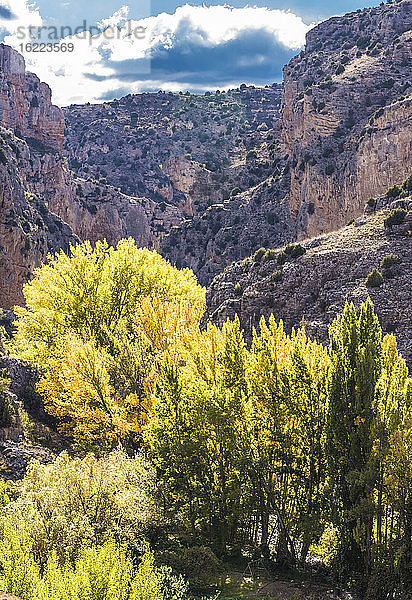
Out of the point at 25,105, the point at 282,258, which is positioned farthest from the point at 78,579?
the point at 25,105

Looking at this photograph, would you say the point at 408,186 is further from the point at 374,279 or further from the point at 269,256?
the point at 269,256

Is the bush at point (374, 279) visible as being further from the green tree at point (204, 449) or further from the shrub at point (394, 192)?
the green tree at point (204, 449)

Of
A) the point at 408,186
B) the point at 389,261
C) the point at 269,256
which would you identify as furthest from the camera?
the point at 269,256

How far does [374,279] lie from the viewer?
95.3ft

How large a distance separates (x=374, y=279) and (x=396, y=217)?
5208 millimetres

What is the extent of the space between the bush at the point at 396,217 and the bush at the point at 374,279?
4.32m

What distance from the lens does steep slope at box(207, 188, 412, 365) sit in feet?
92.4

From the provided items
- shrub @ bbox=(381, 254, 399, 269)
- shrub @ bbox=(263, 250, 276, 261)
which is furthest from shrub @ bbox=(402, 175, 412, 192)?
shrub @ bbox=(263, 250, 276, 261)

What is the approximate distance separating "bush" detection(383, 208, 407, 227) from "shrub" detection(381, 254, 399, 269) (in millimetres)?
3020

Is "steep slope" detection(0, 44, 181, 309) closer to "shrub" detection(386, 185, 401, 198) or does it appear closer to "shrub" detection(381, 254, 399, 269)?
"shrub" detection(386, 185, 401, 198)

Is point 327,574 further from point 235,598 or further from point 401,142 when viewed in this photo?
point 401,142

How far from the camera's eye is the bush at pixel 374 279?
2900 centimetres

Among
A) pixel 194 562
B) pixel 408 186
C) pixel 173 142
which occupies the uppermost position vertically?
pixel 173 142

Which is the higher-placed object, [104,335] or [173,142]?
[173,142]
